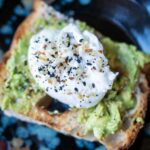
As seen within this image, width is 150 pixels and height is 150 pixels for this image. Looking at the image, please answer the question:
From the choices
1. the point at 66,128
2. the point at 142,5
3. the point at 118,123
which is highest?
the point at 142,5

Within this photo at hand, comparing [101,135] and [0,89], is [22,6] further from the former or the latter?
[101,135]

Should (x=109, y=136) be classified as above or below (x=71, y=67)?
below

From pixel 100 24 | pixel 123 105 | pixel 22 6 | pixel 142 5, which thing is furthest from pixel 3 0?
pixel 123 105

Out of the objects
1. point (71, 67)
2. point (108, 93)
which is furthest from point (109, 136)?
point (71, 67)

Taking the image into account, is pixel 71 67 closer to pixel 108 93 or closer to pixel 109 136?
pixel 108 93
